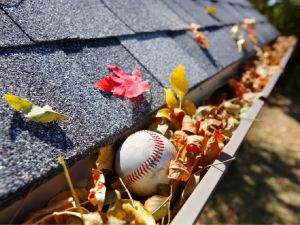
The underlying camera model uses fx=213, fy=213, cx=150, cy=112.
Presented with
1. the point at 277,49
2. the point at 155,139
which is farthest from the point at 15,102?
the point at 277,49

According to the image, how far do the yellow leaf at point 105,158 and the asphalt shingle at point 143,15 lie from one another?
2.88ft

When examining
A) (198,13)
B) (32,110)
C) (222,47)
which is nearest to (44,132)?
(32,110)

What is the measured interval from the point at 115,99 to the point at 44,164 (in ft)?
1.41

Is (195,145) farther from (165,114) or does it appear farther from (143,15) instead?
(143,15)

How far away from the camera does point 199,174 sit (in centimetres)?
97

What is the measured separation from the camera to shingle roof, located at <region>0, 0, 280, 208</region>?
0.68m

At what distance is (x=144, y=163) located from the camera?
0.90 m

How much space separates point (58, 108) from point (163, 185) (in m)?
0.54

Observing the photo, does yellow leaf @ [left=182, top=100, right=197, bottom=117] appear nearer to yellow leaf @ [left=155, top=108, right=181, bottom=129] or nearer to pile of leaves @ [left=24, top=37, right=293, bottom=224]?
pile of leaves @ [left=24, top=37, right=293, bottom=224]

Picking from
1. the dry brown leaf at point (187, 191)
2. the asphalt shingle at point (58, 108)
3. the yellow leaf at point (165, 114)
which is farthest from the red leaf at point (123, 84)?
the dry brown leaf at point (187, 191)

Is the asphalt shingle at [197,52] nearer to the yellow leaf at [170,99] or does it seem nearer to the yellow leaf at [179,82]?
the yellow leaf at [179,82]

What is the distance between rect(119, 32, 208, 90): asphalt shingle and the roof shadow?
65 centimetres

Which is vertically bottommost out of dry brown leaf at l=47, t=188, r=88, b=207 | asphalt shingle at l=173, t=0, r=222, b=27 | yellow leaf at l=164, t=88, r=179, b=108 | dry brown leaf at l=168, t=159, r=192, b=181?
dry brown leaf at l=47, t=188, r=88, b=207

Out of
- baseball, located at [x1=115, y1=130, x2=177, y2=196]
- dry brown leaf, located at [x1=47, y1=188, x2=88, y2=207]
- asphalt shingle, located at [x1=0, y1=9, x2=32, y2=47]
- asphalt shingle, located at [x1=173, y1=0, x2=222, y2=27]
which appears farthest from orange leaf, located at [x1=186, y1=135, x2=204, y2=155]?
asphalt shingle, located at [x1=173, y1=0, x2=222, y2=27]
